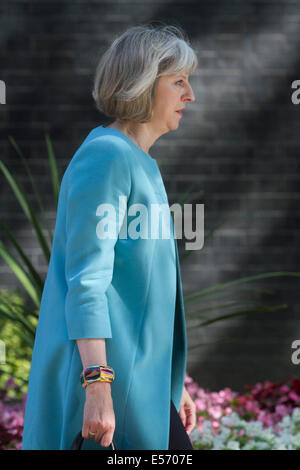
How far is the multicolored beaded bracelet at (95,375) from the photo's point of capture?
1.31 meters

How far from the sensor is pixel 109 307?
4.63ft

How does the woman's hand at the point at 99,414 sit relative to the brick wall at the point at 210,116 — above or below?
below

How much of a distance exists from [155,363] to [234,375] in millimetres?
3191

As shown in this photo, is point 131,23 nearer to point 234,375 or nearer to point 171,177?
point 171,177

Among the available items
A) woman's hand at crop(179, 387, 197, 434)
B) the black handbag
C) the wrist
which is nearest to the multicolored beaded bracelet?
the wrist

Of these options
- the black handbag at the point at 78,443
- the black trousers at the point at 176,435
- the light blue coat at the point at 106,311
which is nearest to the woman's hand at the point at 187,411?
the black trousers at the point at 176,435

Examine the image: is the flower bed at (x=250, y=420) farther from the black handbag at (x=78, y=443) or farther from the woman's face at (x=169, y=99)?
the woman's face at (x=169, y=99)

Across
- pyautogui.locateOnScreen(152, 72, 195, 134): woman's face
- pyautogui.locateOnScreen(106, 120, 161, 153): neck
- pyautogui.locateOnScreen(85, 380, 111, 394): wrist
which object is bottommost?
pyautogui.locateOnScreen(85, 380, 111, 394): wrist

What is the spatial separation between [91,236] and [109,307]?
173 millimetres

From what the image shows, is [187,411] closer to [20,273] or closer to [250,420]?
[20,273]

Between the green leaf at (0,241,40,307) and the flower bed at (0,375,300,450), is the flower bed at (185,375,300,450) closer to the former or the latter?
the flower bed at (0,375,300,450)

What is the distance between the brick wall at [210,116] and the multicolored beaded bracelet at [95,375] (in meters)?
3.20

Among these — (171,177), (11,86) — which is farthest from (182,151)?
(11,86)

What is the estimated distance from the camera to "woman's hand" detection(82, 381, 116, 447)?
1279 millimetres
